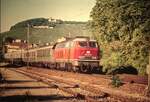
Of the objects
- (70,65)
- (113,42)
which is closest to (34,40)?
(70,65)

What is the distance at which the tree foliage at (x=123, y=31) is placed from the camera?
21.0 metres

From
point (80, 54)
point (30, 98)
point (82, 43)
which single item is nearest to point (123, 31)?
point (30, 98)

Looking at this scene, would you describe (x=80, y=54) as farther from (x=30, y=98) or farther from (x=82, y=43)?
(x=30, y=98)

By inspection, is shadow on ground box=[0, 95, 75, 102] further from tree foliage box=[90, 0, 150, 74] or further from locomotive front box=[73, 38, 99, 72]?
locomotive front box=[73, 38, 99, 72]

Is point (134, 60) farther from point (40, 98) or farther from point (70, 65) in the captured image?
point (70, 65)

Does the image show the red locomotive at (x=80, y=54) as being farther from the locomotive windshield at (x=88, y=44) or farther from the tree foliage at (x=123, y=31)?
the tree foliage at (x=123, y=31)

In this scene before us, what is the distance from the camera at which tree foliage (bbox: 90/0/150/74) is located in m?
21.0

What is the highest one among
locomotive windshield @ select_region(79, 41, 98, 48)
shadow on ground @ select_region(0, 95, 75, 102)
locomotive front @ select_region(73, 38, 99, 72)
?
locomotive windshield @ select_region(79, 41, 98, 48)

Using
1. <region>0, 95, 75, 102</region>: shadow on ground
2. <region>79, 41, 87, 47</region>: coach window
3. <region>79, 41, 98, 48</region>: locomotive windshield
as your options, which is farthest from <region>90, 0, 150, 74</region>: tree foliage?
<region>0, 95, 75, 102</region>: shadow on ground

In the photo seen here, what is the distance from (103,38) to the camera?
25.7 meters

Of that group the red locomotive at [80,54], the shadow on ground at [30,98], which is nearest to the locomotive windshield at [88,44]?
the red locomotive at [80,54]

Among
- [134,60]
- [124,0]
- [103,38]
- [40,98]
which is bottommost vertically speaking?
[40,98]

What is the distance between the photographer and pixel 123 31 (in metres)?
22.5

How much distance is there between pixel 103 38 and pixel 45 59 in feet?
80.2
